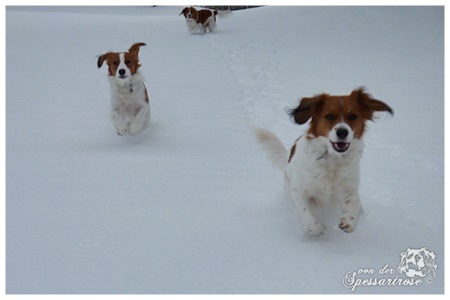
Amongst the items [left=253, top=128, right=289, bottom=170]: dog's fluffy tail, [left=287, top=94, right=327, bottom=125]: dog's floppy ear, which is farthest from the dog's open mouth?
[left=253, top=128, right=289, bottom=170]: dog's fluffy tail

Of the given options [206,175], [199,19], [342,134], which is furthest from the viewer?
[199,19]

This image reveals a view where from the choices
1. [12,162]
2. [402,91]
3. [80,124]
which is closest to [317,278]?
[12,162]

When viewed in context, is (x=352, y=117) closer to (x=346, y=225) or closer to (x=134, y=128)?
(x=346, y=225)

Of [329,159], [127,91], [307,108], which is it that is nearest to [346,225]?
[329,159]

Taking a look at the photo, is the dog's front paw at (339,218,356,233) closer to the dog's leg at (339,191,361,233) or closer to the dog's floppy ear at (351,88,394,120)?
the dog's leg at (339,191,361,233)

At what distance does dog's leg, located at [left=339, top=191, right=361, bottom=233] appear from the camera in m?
2.96

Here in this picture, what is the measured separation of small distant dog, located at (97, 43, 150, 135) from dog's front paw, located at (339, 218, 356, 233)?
2758 mm

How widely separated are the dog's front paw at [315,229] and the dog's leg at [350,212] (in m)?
0.12

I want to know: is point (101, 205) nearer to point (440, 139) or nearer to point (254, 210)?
point (254, 210)

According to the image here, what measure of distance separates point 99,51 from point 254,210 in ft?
24.5

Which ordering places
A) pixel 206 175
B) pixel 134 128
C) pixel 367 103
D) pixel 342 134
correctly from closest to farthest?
1. pixel 342 134
2. pixel 367 103
3. pixel 206 175
4. pixel 134 128

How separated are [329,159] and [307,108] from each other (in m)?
0.33

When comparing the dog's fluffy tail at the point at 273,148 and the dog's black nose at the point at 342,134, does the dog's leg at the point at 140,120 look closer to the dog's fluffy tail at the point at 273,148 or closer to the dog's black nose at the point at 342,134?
the dog's fluffy tail at the point at 273,148

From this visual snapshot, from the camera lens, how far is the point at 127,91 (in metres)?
5.32
